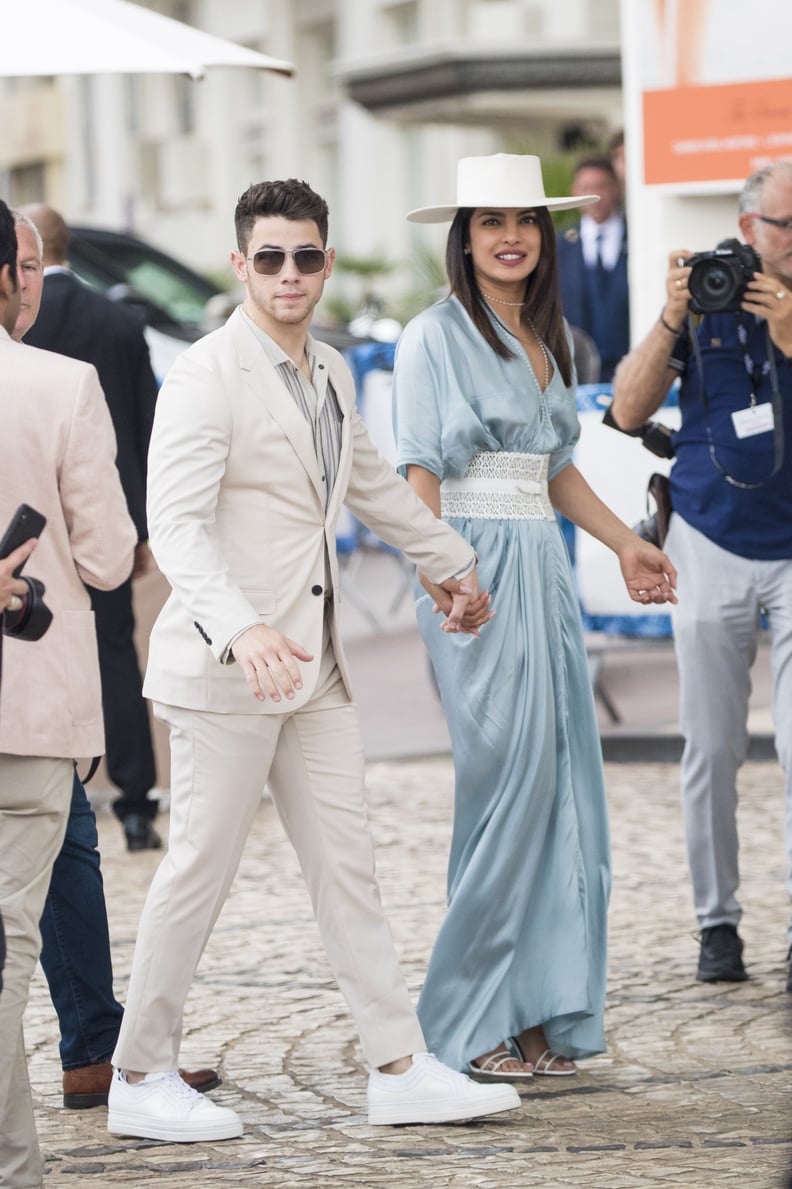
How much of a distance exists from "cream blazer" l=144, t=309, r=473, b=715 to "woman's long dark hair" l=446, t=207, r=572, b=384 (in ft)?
2.44

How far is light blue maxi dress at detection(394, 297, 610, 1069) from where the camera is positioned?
212 inches

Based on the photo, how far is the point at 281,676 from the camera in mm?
4379

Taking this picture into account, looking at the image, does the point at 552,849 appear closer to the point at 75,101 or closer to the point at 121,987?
the point at 121,987

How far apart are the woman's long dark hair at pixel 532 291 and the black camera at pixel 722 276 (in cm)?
45

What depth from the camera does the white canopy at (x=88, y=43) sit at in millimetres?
6824

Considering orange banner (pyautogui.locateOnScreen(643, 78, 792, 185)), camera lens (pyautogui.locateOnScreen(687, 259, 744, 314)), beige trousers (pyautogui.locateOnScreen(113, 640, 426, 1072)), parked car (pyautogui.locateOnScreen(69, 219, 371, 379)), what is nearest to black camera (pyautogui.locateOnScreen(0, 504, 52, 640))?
beige trousers (pyautogui.locateOnScreen(113, 640, 426, 1072))

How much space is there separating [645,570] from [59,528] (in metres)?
1.81

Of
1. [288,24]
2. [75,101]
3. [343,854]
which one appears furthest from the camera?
[75,101]

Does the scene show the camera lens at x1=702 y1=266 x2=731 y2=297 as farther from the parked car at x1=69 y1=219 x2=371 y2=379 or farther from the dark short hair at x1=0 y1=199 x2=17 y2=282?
the parked car at x1=69 y1=219 x2=371 y2=379

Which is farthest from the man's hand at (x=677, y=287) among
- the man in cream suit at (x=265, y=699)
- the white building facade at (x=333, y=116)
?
the white building facade at (x=333, y=116)

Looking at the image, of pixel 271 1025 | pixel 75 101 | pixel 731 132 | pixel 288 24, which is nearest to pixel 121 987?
pixel 271 1025

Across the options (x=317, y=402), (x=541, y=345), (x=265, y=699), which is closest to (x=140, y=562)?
(x=541, y=345)

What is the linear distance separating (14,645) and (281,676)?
51 cm

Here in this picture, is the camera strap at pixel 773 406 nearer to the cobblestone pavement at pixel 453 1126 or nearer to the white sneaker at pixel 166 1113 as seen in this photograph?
the cobblestone pavement at pixel 453 1126
